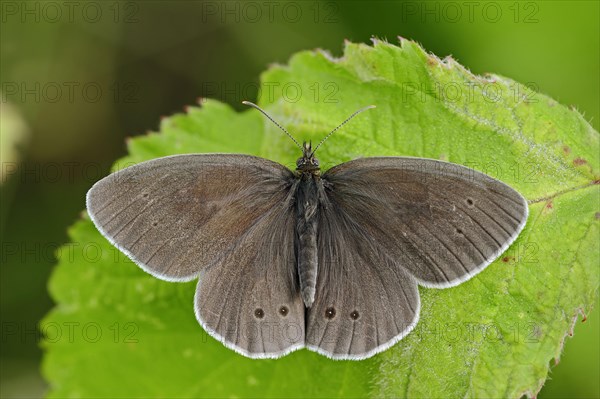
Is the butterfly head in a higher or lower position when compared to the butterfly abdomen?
higher

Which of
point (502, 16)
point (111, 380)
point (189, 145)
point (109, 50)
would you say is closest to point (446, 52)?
point (502, 16)

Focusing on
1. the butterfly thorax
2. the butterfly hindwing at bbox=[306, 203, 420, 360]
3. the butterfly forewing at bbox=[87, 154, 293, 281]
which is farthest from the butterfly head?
the butterfly hindwing at bbox=[306, 203, 420, 360]

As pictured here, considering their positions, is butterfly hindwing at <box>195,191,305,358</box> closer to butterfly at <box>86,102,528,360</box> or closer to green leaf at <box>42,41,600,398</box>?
butterfly at <box>86,102,528,360</box>

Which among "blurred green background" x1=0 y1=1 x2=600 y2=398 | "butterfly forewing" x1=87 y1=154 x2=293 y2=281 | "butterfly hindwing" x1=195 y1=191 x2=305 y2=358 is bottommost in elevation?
"butterfly hindwing" x1=195 y1=191 x2=305 y2=358

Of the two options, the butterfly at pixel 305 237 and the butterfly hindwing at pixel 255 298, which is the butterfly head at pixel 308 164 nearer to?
the butterfly at pixel 305 237

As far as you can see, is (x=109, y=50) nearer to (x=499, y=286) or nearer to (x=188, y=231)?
(x=188, y=231)

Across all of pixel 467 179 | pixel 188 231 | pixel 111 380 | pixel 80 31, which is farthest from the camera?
pixel 80 31

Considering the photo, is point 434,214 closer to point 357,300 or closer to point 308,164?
point 357,300

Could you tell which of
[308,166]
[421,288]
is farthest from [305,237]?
[421,288]
